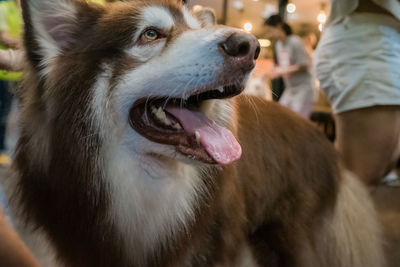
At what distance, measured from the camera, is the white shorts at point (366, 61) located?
184cm

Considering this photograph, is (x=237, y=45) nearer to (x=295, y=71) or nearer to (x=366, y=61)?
A: (x=366, y=61)

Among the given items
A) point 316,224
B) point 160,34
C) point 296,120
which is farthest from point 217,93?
point 316,224

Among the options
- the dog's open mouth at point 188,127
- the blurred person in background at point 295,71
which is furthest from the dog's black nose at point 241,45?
the blurred person in background at point 295,71

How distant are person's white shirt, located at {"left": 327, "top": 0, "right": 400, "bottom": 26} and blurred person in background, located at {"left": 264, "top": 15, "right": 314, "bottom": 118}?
2.57 metres

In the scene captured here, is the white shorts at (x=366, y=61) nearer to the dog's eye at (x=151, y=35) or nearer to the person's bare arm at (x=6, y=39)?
the dog's eye at (x=151, y=35)

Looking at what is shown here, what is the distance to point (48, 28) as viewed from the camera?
4.05ft

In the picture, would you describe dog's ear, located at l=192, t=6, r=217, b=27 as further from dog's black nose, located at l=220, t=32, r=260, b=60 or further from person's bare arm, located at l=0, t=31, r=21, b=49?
person's bare arm, located at l=0, t=31, r=21, b=49

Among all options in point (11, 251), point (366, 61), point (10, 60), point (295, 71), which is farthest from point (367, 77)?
point (295, 71)

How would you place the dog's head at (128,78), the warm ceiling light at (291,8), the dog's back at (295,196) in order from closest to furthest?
the dog's head at (128,78), the dog's back at (295,196), the warm ceiling light at (291,8)

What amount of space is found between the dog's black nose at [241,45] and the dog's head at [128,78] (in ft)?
0.12

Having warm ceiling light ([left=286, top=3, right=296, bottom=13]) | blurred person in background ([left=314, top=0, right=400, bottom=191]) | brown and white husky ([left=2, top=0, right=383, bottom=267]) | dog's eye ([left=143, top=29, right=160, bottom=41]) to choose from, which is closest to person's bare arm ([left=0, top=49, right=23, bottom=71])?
brown and white husky ([left=2, top=0, right=383, bottom=267])

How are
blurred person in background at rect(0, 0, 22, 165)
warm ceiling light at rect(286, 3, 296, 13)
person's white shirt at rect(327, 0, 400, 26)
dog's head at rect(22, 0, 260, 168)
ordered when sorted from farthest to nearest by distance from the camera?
warm ceiling light at rect(286, 3, 296, 13) < person's white shirt at rect(327, 0, 400, 26) < blurred person in background at rect(0, 0, 22, 165) < dog's head at rect(22, 0, 260, 168)

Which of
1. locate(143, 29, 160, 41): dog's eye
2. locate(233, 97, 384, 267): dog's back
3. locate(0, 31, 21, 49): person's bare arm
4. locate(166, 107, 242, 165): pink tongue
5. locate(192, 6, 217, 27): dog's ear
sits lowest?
locate(233, 97, 384, 267): dog's back

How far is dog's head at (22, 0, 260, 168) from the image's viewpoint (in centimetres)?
116
